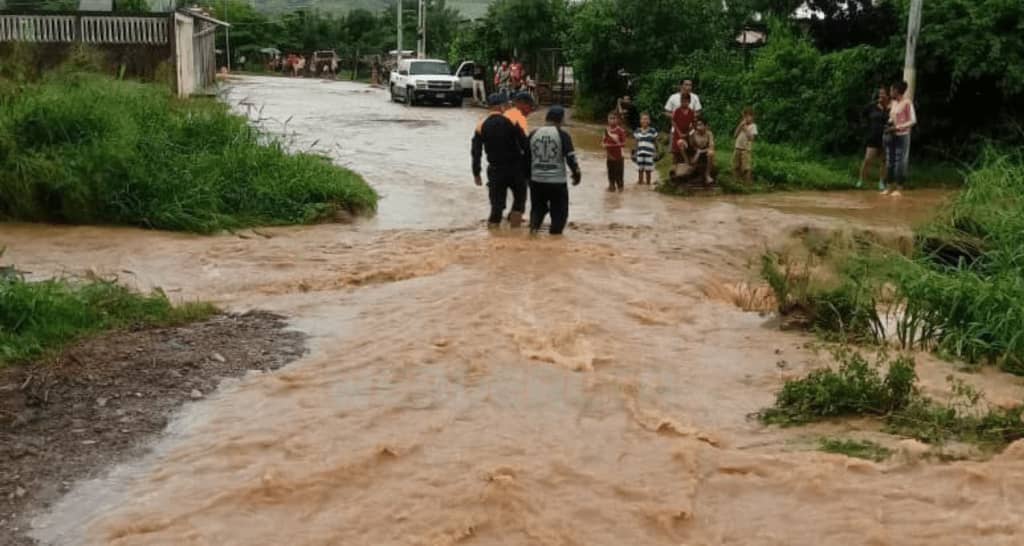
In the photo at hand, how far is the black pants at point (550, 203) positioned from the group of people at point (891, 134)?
6214 millimetres

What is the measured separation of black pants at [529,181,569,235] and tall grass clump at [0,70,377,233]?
3.02 m

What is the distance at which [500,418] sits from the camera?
6.79 metres

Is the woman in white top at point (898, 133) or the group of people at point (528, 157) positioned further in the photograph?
the woman in white top at point (898, 133)

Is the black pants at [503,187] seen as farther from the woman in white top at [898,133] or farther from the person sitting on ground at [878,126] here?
the person sitting on ground at [878,126]

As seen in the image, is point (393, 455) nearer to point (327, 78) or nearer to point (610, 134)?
point (610, 134)

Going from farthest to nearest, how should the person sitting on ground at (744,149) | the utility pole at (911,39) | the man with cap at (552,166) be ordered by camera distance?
the utility pole at (911,39), the person sitting on ground at (744,149), the man with cap at (552,166)

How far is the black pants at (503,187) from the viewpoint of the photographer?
12.7m

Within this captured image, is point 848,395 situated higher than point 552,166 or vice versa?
point 552,166

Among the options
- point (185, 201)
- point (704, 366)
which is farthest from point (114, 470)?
point (185, 201)

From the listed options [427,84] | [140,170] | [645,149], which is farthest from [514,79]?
[140,170]

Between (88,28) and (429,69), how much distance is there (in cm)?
1541

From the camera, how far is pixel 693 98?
55.0 feet

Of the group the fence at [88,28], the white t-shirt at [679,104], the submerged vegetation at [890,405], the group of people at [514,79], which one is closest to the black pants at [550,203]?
the white t-shirt at [679,104]

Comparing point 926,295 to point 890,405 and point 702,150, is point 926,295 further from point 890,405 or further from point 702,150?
point 702,150
